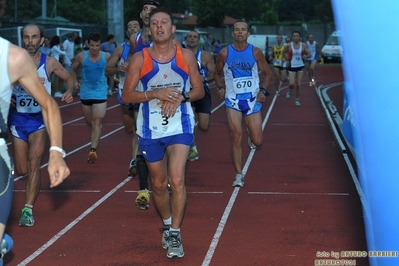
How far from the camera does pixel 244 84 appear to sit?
10.1 metres

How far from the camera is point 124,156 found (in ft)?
42.4

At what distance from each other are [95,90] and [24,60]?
777 cm

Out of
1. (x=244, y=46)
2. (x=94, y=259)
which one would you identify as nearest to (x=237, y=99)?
(x=244, y=46)

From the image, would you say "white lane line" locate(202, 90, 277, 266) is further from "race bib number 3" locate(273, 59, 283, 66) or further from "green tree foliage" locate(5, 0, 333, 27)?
"green tree foliage" locate(5, 0, 333, 27)

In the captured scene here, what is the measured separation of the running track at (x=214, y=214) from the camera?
274 inches

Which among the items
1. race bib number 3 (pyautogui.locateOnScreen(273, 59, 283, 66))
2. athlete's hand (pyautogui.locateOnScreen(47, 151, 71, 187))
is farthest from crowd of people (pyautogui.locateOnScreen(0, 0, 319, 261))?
race bib number 3 (pyautogui.locateOnScreen(273, 59, 283, 66))

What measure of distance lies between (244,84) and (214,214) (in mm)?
2147

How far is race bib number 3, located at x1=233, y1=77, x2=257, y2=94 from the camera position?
10023 mm

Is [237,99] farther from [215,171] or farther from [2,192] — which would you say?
[2,192]

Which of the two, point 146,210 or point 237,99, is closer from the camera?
point 146,210

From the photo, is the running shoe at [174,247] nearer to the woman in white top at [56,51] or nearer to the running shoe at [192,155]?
the running shoe at [192,155]

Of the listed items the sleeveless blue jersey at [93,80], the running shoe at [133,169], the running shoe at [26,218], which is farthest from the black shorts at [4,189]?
the sleeveless blue jersey at [93,80]

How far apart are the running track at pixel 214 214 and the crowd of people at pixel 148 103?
0.31m

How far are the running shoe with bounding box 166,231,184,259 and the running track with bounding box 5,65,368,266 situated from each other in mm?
58
